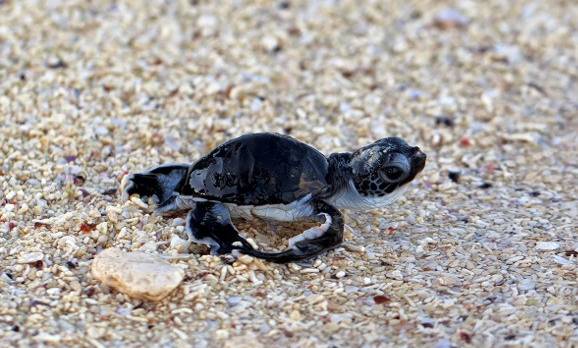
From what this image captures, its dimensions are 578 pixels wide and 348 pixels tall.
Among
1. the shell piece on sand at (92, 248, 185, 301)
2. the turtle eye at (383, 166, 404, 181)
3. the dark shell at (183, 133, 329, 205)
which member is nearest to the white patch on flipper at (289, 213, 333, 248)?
the dark shell at (183, 133, 329, 205)

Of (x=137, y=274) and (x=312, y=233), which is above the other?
(x=312, y=233)

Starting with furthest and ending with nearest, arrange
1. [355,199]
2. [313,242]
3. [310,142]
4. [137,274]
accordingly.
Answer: [310,142], [355,199], [313,242], [137,274]

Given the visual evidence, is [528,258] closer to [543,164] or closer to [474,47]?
[543,164]

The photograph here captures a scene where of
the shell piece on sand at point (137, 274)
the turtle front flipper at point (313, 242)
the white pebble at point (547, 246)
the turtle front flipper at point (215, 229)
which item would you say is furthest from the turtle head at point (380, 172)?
the shell piece on sand at point (137, 274)

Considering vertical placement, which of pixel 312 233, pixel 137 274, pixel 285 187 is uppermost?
pixel 285 187

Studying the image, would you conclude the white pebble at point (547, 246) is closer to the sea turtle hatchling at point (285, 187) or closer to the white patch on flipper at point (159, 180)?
the sea turtle hatchling at point (285, 187)

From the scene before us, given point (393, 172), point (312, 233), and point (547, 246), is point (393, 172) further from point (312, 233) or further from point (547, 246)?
point (547, 246)

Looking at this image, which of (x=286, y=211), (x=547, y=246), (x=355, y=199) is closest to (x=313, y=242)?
(x=286, y=211)

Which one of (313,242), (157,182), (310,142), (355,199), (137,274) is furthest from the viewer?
(310,142)
